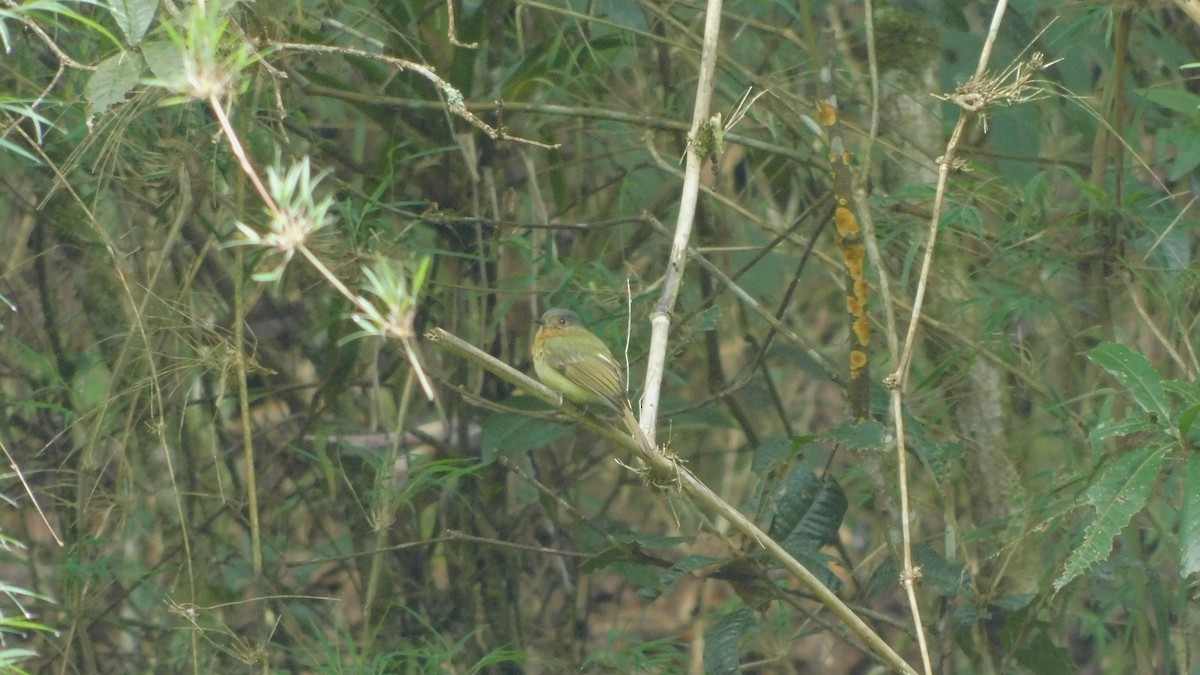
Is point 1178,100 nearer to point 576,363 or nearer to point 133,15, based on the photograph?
point 576,363

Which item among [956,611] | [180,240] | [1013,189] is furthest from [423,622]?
[1013,189]

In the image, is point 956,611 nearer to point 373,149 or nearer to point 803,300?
point 373,149

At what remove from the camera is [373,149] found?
4.13 m

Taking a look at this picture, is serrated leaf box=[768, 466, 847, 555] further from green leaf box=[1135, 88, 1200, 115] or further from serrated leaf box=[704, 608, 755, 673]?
green leaf box=[1135, 88, 1200, 115]

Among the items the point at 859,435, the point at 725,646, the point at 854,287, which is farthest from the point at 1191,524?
the point at 725,646

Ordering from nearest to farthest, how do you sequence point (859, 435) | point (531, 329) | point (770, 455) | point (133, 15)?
point (133, 15) < point (859, 435) < point (770, 455) < point (531, 329)

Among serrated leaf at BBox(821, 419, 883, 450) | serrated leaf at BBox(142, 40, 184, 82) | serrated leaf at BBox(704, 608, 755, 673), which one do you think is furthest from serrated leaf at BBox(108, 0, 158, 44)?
serrated leaf at BBox(704, 608, 755, 673)

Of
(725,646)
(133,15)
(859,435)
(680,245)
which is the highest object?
(133,15)

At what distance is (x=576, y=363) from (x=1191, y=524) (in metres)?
1.62

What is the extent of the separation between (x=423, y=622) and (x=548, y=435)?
0.77 metres

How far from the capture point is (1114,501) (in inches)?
89.8

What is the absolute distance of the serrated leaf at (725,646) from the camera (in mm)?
2850

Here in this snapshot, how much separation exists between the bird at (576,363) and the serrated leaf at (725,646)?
2.00 ft

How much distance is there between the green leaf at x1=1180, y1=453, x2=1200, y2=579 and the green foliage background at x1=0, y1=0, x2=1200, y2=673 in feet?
1.58
